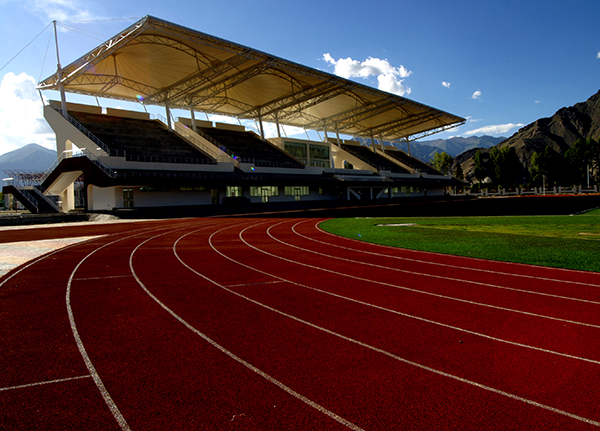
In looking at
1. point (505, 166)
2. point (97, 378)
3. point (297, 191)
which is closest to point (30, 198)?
point (297, 191)

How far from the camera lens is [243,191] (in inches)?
1732

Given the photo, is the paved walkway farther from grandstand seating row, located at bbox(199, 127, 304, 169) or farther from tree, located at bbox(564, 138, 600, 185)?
tree, located at bbox(564, 138, 600, 185)

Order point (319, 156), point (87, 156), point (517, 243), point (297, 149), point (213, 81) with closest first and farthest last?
1. point (517, 243)
2. point (87, 156)
3. point (213, 81)
4. point (297, 149)
5. point (319, 156)

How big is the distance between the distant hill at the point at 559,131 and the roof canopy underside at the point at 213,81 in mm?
115318

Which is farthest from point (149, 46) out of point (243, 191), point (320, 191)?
point (320, 191)

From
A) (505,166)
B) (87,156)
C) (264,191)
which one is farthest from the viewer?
(505,166)

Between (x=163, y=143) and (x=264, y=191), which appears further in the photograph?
(x=264, y=191)

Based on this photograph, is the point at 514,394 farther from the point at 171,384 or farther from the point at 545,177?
the point at 545,177

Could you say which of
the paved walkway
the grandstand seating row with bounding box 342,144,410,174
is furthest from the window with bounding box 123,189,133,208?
the grandstand seating row with bounding box 342,144,410,174

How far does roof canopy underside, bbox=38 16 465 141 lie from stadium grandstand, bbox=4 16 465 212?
129 millimetres

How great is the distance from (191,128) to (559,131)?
181 metres

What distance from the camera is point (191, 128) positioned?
47344 millimetres

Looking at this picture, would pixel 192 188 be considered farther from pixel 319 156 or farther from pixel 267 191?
pixel 319 156

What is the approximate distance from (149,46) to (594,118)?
645 ft
